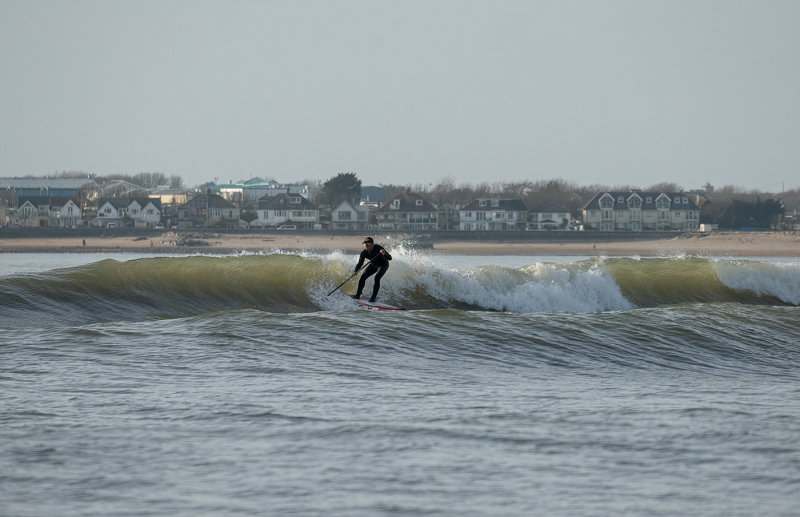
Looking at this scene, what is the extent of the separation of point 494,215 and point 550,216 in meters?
9.09

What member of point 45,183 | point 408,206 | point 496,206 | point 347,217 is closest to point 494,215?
point 496,206

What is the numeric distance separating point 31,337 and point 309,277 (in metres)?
9.32

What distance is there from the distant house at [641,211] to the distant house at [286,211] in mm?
42039

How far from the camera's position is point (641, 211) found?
133m

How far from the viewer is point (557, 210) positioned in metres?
138

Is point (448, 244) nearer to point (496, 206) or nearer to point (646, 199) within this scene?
point (496, 206)

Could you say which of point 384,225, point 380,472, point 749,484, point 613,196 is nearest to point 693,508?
point 749,484

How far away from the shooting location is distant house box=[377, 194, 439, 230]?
438ft

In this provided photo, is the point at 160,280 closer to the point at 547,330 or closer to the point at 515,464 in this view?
the point at 547,330

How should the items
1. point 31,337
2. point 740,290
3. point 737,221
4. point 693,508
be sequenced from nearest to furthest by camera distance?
point 693,508 → point 31,337 → point 740,290 → point 737,221

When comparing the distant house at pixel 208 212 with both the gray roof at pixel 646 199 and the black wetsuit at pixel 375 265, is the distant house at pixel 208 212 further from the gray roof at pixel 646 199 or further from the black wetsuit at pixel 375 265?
the black wetsuit at pixel 375 265

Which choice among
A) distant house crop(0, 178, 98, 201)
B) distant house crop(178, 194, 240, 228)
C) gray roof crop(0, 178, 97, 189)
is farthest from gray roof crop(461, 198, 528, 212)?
gray roof crop(0, 178, 97, 189)

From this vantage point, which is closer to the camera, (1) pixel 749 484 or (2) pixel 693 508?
(2) pixel 693 508

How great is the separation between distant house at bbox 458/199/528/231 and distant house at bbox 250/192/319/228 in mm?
23443
